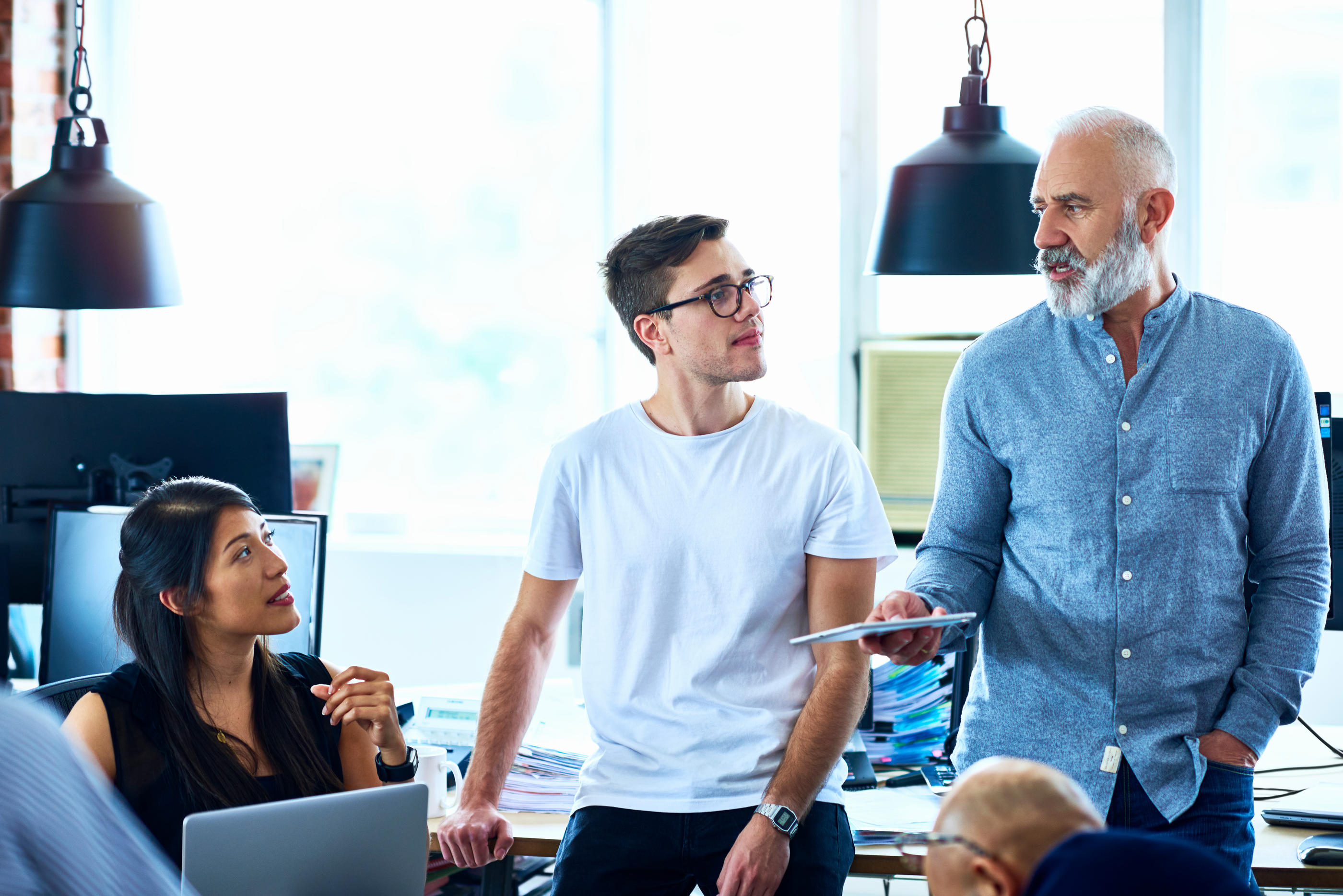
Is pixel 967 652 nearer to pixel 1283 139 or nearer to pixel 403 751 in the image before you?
pixel 403 751

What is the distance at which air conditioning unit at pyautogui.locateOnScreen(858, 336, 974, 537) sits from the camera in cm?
388

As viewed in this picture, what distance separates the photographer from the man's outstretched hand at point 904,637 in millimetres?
1586

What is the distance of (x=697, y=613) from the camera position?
186 centimetres

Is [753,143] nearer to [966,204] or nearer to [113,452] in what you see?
[966,204]

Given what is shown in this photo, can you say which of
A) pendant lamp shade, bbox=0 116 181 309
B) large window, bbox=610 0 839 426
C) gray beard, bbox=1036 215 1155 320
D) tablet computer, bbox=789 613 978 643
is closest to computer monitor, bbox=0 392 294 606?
pendant lamp shade, bbox=0 116 181 309

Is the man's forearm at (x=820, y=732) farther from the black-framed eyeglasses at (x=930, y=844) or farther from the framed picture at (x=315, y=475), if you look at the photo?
the framed picture at (x=315, y=475)

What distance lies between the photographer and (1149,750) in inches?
62.4

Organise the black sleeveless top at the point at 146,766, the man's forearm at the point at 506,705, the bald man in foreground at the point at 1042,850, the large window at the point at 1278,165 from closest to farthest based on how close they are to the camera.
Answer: the bald man in foreground at the point at 1042,850 < the black sleeveless top at the point at 146,766 < the man's forearm at the point at 506,705 < the large window at the point at 1278,165

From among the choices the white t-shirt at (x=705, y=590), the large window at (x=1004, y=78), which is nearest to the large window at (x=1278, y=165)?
the large window at (x=1004, y=78)

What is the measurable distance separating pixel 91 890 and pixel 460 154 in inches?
140

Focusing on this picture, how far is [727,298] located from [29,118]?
2.86 metres

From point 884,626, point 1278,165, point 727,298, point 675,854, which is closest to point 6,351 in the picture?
point 727,298

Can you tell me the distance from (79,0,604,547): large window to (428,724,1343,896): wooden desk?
7.11 feet

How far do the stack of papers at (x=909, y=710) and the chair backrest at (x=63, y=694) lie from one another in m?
1.30
